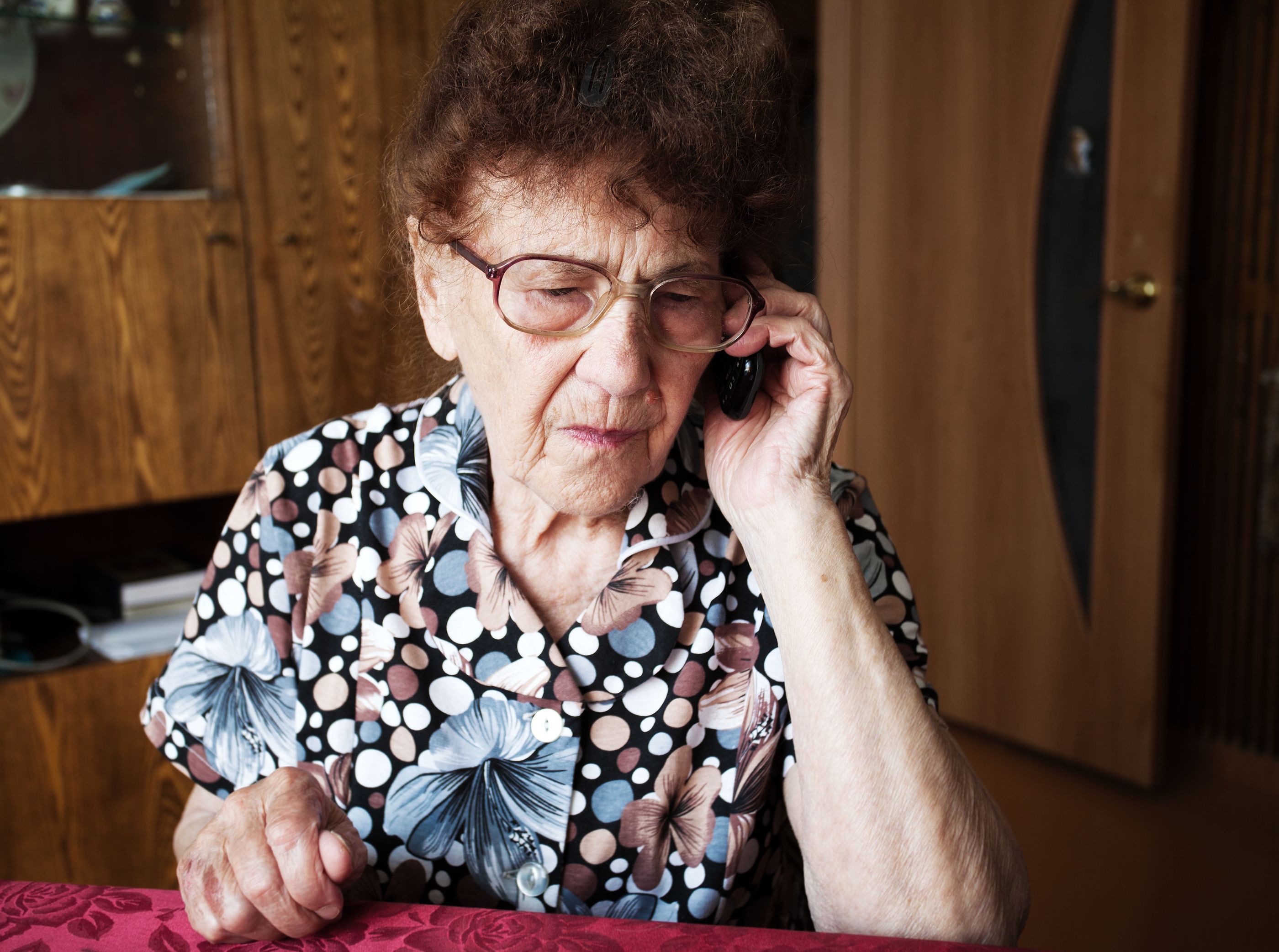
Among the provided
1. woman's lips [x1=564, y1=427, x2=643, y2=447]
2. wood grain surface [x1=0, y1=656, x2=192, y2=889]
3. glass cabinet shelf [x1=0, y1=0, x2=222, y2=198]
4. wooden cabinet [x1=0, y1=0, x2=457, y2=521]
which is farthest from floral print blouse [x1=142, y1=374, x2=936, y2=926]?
glass cabinet shelf [x1=0, y1=0, x2=222, y2=198]

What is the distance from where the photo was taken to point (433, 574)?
1026mm

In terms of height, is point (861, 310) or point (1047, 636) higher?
point (861, 310)

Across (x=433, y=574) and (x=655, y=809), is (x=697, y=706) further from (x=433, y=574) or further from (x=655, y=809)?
(x=433, y=574)

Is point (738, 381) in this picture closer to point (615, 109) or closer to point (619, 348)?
point (619, 348)

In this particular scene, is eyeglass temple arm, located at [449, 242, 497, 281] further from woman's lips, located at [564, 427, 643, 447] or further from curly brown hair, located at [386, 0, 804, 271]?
woman's lips, located at [564, 427, 643, 447]

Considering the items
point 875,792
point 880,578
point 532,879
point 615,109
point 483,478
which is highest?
point 615,109

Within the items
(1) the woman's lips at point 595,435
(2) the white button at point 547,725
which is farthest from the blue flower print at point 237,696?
(1) the woman's lips at point 595,435

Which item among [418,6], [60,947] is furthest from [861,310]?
[60,947]

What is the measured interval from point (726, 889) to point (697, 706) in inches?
6.9

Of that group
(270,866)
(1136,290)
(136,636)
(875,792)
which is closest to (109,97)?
(136,636)

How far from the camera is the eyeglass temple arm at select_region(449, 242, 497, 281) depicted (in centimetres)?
90

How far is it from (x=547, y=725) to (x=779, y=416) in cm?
38

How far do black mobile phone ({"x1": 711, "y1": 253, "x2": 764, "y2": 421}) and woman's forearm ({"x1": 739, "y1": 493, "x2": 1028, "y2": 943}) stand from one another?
179 mm

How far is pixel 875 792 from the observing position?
88 centimetres
